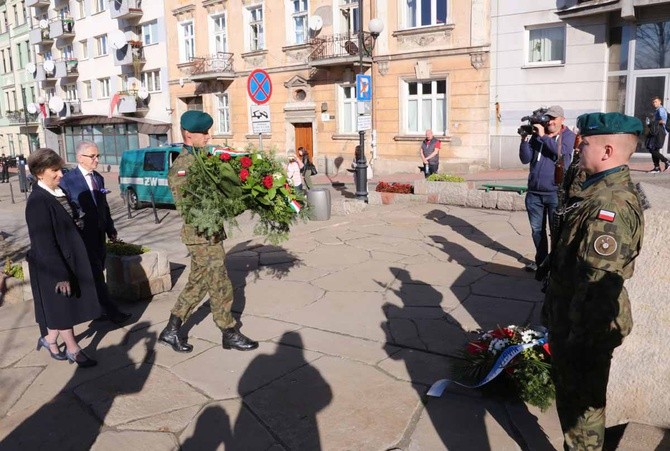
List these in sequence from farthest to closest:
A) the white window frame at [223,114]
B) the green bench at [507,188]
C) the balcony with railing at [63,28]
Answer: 1. the balcony with railing at [63,28]
2. the white window frame at [223,114]
3. the green bench at [507,188]

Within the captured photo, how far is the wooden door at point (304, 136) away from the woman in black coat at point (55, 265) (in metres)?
20.5

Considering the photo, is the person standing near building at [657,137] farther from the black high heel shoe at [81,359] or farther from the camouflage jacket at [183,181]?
the black high heel shoe at [81,359]

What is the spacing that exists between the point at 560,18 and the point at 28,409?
57.7 ft

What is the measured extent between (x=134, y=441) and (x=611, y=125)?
3.12 m

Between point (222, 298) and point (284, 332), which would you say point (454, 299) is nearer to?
point (284, 332)

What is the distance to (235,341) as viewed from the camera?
479cm

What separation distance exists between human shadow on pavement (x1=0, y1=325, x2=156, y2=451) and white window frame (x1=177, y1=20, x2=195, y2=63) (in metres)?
27.5

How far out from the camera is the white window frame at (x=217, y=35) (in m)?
27.8

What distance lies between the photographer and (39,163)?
4.43 metres

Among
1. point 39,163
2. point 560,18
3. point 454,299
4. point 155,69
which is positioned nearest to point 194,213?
point 39,163

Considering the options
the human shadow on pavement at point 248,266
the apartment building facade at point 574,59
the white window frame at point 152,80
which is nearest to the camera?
the human shadow on pavement at point 248,266

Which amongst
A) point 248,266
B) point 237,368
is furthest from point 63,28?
point 237,368

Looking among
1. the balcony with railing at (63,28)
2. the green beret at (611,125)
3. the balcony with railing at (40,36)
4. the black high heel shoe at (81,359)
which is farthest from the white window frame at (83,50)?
the green beret at (611,125)

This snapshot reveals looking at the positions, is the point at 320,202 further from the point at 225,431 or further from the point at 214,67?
the point at 214,67
